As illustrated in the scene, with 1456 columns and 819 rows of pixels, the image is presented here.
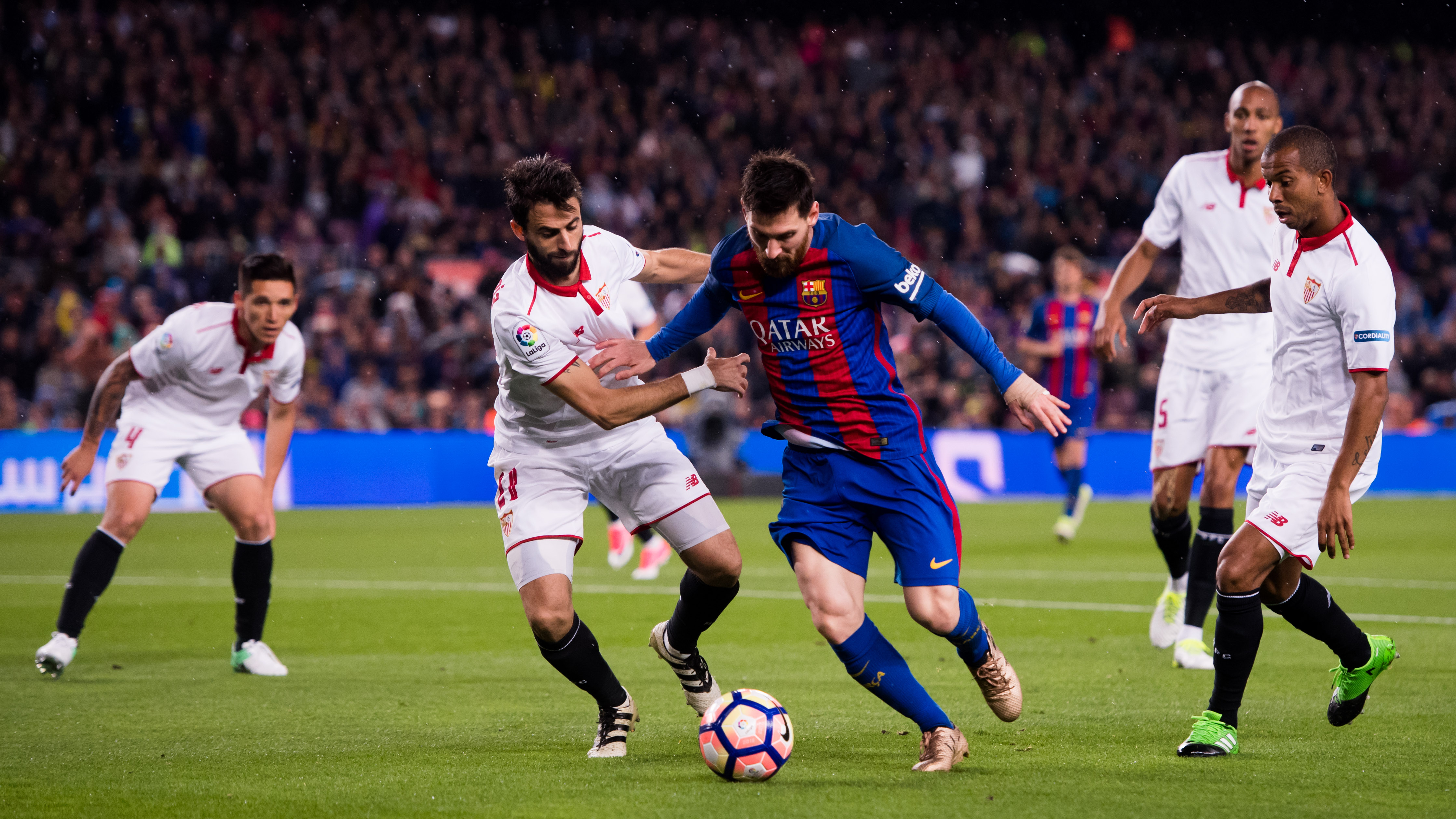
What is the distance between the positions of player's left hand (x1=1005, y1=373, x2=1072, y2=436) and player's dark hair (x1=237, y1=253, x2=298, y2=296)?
3.79m

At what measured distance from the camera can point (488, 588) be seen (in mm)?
10523

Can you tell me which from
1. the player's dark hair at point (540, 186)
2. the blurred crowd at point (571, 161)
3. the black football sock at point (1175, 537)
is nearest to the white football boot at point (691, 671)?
the player's dark hair at point (540, 186)

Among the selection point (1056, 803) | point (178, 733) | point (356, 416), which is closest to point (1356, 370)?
point (1056, 803)

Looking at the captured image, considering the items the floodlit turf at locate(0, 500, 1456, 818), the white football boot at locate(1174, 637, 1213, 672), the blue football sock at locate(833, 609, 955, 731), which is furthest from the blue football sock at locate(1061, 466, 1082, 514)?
the blue football sock at locate(833, 609, 955, 731)

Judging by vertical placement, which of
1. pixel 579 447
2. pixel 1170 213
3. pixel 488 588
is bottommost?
pixel 488 588

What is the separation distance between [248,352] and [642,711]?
9.17 feet

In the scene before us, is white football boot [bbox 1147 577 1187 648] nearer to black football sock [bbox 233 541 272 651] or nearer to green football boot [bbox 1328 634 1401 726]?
green football boot [bbox 1328 634 1401 726]

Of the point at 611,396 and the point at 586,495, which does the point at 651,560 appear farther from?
the point at 611,396

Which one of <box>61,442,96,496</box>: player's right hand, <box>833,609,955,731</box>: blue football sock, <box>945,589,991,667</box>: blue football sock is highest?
<box>945,589,991,667</box>: blue football sock

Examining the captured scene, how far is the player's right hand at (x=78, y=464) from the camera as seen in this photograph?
7082 mm

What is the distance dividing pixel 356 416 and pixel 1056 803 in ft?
47.2

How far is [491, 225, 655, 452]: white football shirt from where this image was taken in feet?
16.9

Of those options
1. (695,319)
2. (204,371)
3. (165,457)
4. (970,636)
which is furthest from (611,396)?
(165,457)

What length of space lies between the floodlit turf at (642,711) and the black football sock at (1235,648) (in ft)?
0.64
